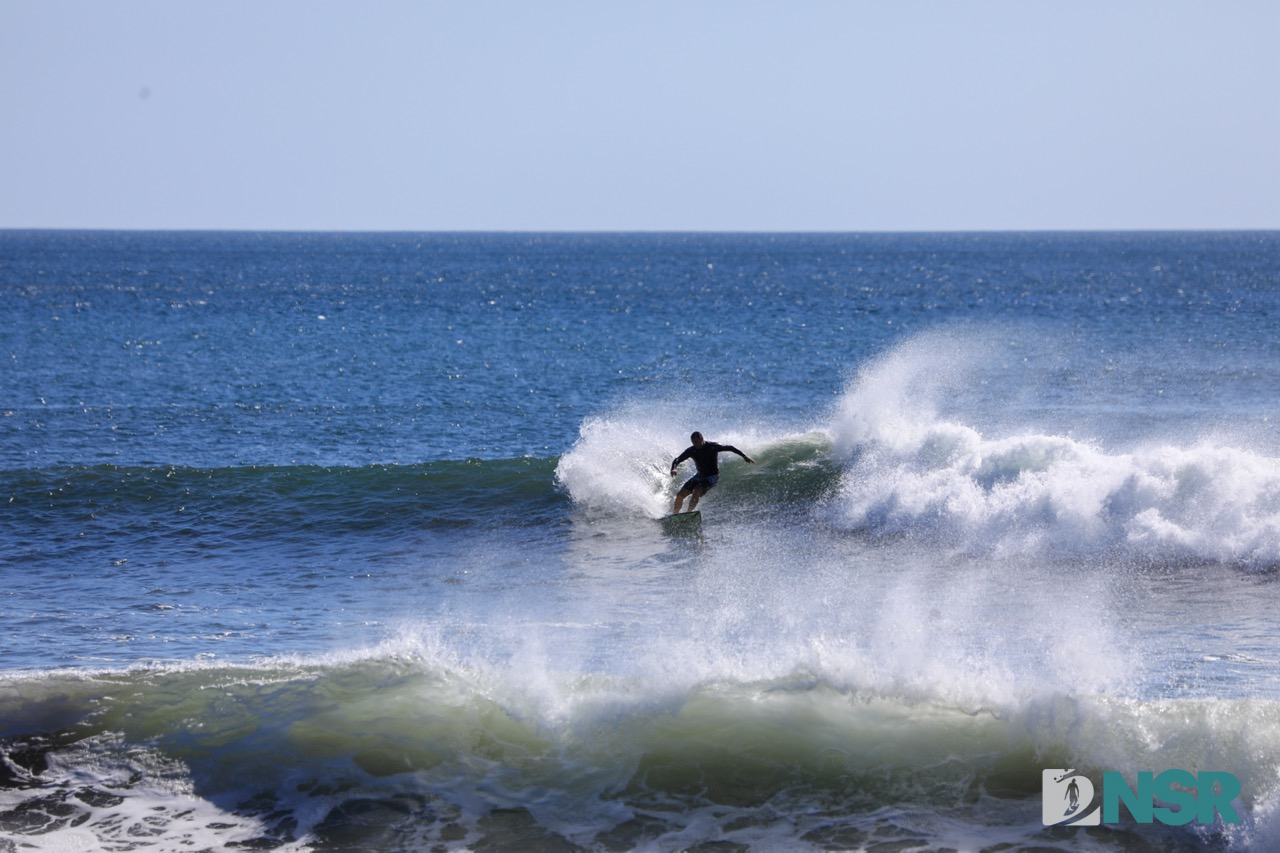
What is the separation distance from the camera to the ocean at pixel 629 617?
948 centimetres

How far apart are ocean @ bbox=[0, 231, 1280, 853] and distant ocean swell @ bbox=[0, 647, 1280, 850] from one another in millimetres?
32

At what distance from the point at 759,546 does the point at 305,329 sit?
1603 inches

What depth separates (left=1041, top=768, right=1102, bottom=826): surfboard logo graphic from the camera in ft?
29.6

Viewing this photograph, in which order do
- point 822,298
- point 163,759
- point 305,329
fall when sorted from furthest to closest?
point 822,298
point 305,329
point 163,759

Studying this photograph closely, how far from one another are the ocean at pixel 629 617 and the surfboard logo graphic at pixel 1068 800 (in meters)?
0.09

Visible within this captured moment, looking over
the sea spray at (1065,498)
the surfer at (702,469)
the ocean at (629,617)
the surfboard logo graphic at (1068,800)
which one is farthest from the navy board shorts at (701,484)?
the surfboard logo graphic at (1068,800)

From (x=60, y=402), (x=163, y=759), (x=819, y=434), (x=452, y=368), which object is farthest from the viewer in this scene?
(x=452, y=368)

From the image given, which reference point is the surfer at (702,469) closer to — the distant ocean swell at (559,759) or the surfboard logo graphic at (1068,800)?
the distant ocean swell at (559,759)

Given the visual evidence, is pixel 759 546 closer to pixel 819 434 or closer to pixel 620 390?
pixel 819 434

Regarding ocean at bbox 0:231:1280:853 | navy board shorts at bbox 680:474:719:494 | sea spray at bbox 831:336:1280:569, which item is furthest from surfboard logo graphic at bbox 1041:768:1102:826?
navy board shorts at bbox 680:474:719:494

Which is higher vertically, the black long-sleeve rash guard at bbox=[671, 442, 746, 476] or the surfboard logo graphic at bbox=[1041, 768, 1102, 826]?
the black long-sleeve rash guard at bbox=[671, 442, 746, 476]

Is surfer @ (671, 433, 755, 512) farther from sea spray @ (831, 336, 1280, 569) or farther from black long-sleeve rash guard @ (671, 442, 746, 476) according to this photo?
sea spray @ (831, 336, 1280, 569)

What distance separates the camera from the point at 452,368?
130ft

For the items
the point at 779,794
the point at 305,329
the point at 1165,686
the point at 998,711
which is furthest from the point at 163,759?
the point at 305,329
